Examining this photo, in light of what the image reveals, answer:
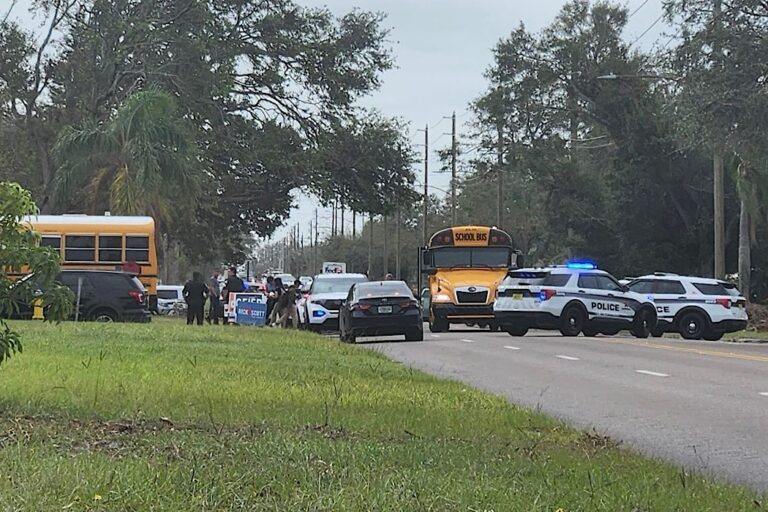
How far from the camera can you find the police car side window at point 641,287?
3281cm

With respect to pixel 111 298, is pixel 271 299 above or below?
above

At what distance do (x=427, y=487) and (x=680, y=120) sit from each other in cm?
2735

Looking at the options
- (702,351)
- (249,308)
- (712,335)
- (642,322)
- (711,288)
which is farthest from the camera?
(249,308)

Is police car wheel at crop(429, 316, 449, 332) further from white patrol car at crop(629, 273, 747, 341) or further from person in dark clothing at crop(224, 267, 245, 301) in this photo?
person in dark clothing at crop(224, 267, 245, 301)

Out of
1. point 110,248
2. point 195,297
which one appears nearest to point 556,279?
point 195,297

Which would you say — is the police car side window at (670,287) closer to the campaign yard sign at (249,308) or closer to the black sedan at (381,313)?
A: the black sedan at (381,313)

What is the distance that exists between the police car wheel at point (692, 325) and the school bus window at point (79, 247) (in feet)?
56.7

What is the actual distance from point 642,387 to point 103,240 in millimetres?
22592

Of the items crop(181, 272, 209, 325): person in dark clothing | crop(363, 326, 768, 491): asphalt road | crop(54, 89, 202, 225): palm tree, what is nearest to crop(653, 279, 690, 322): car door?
crop(363, 326, 768, 491): asphalt road

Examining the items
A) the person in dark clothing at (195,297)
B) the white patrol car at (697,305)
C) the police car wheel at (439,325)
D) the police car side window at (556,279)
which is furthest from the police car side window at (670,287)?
the person in dark clothing at (195,297)

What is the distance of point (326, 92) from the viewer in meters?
53.8

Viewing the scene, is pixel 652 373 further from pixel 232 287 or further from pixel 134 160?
pixel 134 160

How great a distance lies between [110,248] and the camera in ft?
118

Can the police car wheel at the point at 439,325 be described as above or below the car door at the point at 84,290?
below
